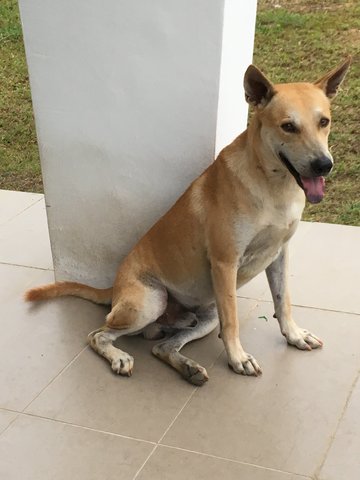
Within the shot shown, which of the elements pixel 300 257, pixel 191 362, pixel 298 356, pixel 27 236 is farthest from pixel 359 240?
pixel 27 236

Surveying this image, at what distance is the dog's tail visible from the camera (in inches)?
172

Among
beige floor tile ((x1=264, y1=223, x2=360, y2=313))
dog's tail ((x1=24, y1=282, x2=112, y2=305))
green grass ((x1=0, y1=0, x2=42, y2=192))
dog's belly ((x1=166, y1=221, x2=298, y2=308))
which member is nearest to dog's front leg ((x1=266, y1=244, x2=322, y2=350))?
dog's belly ((x1=166, y1=221, x2=298, y2=308))

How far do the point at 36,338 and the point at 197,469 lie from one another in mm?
1364

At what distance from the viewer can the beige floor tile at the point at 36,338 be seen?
12.4 ft

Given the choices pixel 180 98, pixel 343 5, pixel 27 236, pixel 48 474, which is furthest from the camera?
pixel 343 5

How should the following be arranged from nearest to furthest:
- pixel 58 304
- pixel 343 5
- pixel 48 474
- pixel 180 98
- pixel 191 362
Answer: pixel 48 474 < pixel 191 362 < pixel 180 98 < pixel 58 304 < pixel 343 5

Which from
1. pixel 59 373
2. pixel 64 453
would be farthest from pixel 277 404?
pixel 59 373

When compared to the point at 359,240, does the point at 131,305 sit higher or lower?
higher

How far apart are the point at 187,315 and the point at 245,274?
440mm

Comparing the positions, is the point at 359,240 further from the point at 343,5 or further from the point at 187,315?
the point at 343,5

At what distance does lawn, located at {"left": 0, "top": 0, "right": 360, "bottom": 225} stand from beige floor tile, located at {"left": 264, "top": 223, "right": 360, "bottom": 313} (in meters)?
0.72

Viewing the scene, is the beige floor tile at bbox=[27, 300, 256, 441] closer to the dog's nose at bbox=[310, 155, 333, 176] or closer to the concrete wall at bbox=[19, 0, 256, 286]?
the concrete wall at bbox=[19, 0, 256, 286]

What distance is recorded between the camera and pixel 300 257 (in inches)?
193

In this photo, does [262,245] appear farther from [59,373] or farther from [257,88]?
[59,373]
